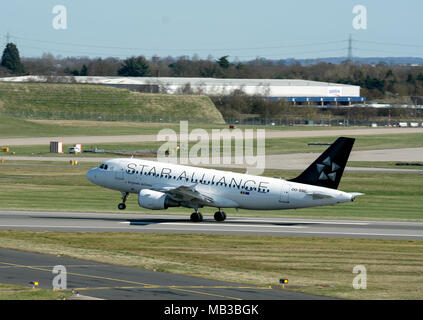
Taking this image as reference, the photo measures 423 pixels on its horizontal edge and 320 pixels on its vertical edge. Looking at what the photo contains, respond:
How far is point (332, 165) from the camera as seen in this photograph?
51000 mm

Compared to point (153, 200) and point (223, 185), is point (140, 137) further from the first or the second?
point (153, 200)

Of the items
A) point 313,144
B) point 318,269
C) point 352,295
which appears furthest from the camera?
point 313,144

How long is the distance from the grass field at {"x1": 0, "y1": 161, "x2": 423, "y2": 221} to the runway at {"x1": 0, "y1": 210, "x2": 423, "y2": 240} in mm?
3943

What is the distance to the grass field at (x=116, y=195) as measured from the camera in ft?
202

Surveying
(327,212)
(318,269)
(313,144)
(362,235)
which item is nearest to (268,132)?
(313,144)

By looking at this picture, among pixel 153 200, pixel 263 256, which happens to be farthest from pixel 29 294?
pixel 153 200

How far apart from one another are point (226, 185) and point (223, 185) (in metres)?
0.22

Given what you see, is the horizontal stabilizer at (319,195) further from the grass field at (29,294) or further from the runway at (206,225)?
the grass field at (29,294)

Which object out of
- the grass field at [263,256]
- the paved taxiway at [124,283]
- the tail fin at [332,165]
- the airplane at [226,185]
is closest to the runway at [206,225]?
the airplane at [226,185]

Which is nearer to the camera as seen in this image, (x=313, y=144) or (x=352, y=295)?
(x=352, y=295)

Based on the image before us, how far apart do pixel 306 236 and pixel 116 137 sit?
353 feet

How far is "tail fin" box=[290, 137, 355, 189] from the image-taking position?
167 ft
